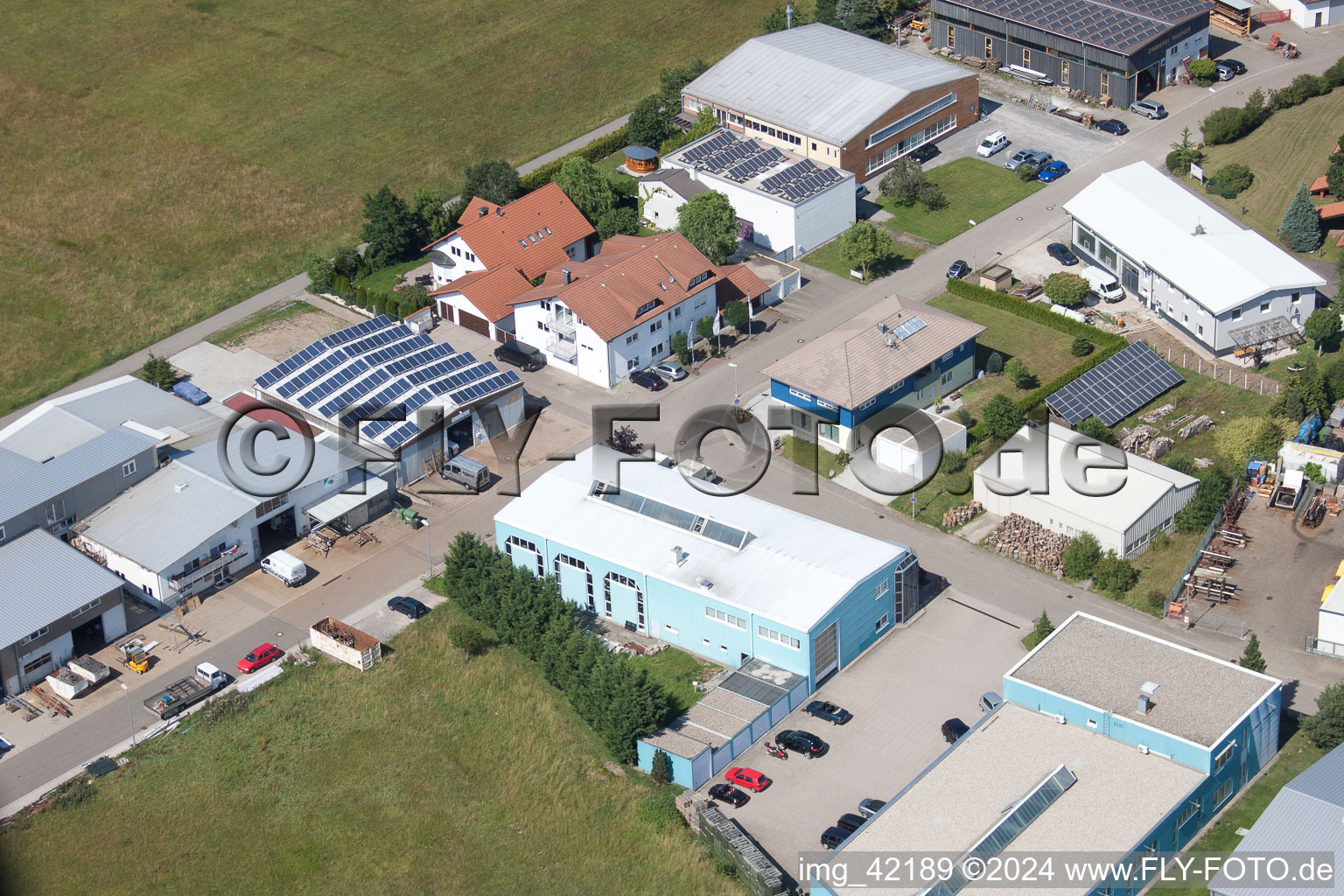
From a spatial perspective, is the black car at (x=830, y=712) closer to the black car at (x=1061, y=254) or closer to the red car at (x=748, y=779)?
the red car at (x=748, y=779)

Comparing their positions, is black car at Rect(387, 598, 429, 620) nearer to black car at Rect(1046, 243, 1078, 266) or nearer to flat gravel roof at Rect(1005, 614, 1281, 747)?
flat gravel roof at Rect(1005, 614, 1281, 747)

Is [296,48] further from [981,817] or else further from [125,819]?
[981,817]

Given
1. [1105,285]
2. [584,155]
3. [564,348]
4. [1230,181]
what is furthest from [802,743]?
[584,155]

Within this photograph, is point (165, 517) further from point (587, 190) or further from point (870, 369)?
point (587, 190)

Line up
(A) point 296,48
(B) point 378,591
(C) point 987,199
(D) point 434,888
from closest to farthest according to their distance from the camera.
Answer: (D) point 434,888, (B) point 378,591, (C) point 987,199, (A) point 296,48

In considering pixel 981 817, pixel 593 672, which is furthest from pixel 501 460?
pixel 981 817
